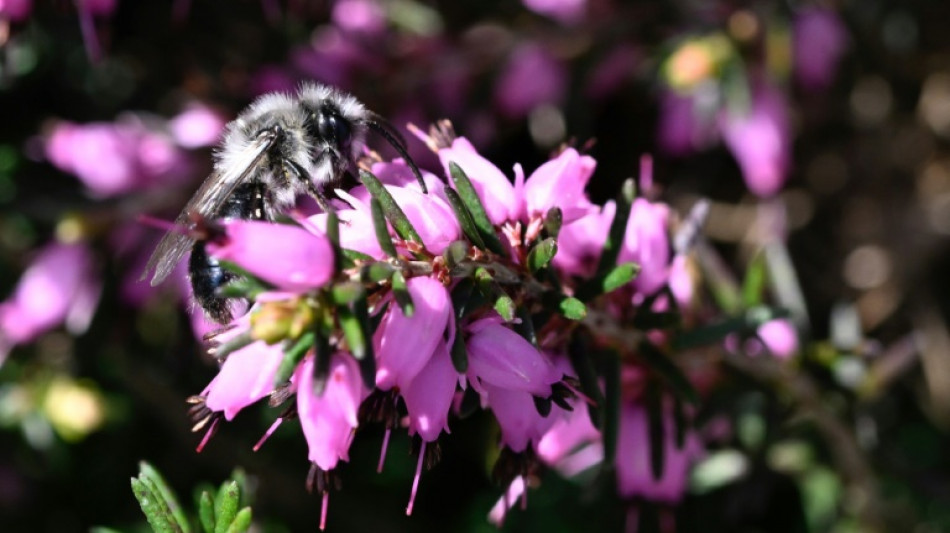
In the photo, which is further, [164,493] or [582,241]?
[582,241]

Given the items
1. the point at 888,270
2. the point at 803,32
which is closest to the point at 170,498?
the point at 803,32

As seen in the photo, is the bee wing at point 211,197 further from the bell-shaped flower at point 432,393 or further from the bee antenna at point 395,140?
the bell-shaped flower at point 432,393

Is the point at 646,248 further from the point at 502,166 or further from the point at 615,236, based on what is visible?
the point at 502,166

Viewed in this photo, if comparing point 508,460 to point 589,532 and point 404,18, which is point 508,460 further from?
point 404,18

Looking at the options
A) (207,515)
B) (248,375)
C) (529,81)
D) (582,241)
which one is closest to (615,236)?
(582,241)

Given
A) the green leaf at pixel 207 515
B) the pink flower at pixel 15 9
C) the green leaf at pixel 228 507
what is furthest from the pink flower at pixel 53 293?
the green leaf at pixel 228 507

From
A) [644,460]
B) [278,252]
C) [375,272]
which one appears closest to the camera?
[278,252]

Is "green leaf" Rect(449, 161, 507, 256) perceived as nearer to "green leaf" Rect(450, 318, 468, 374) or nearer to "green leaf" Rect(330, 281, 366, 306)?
"green leaf" Rect(450, 318, 468, 374)
